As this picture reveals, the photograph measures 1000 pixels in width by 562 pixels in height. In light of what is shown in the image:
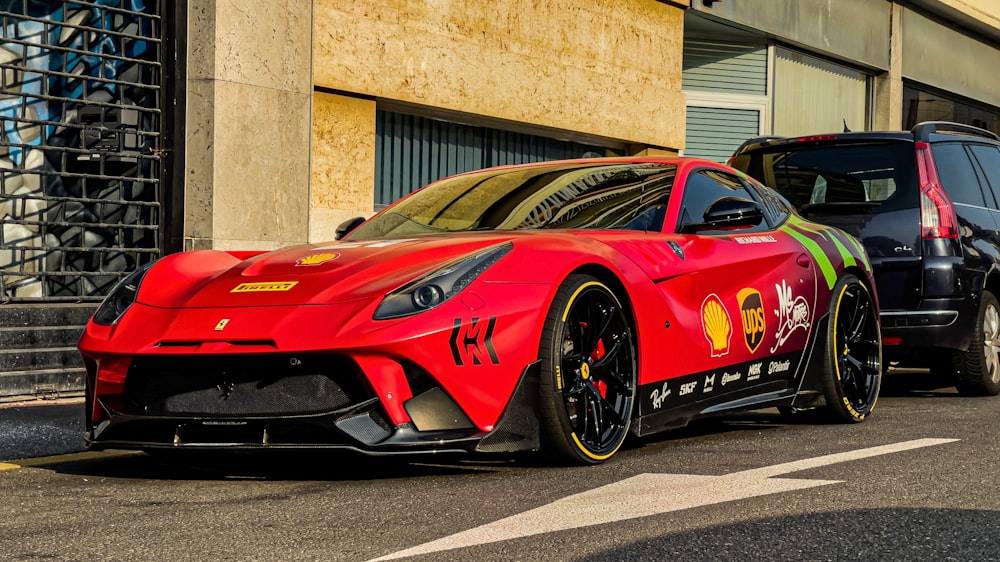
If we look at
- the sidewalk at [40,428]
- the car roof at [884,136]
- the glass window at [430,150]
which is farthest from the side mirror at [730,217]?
the glass window at [430,150]

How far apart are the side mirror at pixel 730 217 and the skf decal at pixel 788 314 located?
24.7 inches

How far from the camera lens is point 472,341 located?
5105mm

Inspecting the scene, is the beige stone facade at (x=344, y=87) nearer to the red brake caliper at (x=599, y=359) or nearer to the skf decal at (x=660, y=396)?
the skf decal at (x=660, y=396)

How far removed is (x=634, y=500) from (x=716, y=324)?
1.82 metres

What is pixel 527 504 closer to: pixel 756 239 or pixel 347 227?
pixel 347 227

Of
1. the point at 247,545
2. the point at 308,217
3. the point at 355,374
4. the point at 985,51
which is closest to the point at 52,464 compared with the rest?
the point at 355,374

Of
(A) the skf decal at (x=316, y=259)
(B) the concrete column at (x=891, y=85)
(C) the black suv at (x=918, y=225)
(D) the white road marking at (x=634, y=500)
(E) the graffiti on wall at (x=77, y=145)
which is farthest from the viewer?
(B) the concrete column at (x=891, y=85)

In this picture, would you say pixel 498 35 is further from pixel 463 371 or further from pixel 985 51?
pixel 985 51

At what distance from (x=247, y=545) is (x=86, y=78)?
23.5ft

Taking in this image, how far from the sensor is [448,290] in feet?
17.0

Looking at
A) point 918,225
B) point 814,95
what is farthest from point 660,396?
point 814,95

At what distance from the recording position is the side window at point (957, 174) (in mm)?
9656

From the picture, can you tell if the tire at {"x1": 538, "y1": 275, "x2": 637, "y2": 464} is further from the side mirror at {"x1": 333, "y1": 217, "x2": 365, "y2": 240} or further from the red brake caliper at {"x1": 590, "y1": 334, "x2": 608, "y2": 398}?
the side mirror at {"x1": 333, "y1": 217, "x2": 365, "y2": 240}

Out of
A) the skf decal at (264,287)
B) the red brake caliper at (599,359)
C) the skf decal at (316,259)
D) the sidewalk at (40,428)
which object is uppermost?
the skf decal at (316,259)
